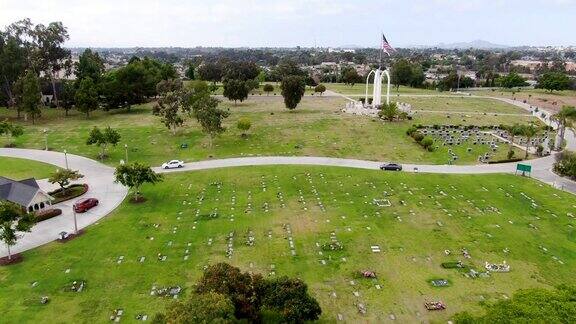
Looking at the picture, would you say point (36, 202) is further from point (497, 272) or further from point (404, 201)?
point (497, 272)

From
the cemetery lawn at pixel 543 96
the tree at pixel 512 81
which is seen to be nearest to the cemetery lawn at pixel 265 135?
the cemetery lawn at pixel 543 96

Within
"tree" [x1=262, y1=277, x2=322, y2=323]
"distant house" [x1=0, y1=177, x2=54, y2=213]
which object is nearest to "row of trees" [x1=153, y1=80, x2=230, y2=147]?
"distant house" [x1=0, y1=177, x2=54, y2=213]

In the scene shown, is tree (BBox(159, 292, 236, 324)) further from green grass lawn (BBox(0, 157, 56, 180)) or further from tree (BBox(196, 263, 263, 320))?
green grass lawn (BBox(0, 157, 56, 180))

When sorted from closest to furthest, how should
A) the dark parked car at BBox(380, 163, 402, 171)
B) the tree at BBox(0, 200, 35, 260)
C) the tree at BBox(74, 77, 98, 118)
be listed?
the tree at BBox(0, 200, 35, 260), the dark parked car at BBox(380, 163, 402, 171), the tree at BBox(74, 77, 98, 118)

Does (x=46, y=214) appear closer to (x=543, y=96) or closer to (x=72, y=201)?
(x=72, y=201)

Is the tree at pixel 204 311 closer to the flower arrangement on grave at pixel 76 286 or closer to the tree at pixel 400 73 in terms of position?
the flower arrangement on grave at pixel 76 286

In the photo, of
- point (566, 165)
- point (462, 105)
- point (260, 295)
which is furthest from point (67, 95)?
point (462, 105)

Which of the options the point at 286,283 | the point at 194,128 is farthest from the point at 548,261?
the point at 194,128

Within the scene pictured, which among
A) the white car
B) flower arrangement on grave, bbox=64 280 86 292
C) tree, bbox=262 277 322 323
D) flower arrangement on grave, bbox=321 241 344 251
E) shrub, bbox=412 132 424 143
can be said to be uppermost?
shrub, bbox=412 132 424 143
